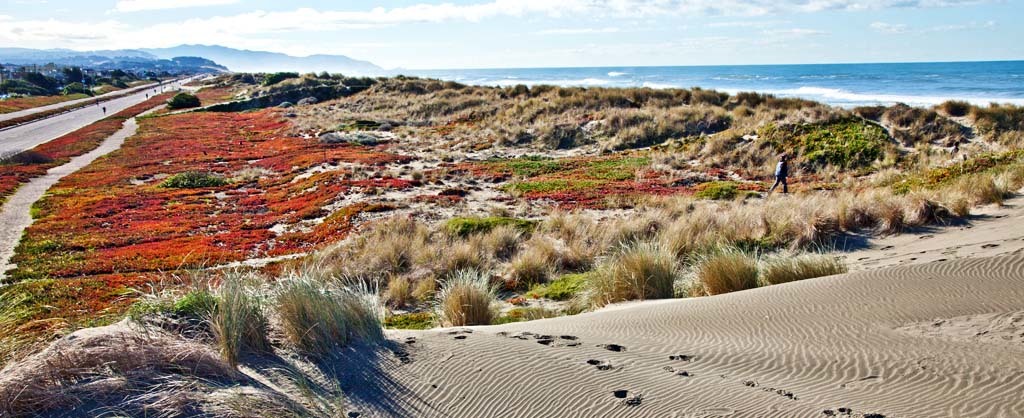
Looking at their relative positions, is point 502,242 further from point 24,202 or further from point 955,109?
point 955,109

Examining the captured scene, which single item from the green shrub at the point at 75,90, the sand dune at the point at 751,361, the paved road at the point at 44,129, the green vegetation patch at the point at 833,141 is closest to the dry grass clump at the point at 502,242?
Answer: the sand dune at the point at 751,361

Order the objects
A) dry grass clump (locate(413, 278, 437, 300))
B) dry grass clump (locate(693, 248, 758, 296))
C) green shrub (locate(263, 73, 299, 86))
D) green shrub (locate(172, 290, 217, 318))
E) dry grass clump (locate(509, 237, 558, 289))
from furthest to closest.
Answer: green shrub (locate(263, 73, 299, 86))
dry grass clump (locate(509, 237, 558, 289))
dry grass clump (locate(413, 278, 437, 300))
dry grass clump (locate(693, 248, 758, 296))
green shrub (locate(172, 290, 217, 318))

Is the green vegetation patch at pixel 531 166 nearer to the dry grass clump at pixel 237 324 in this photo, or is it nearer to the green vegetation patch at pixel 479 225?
the green vegetation patch at pixel 479 225

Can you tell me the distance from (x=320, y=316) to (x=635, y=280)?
16.1ft

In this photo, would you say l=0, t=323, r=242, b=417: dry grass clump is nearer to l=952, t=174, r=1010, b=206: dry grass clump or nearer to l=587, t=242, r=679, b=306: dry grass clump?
l=587, t=242, r=679, b=306: dry grass clump

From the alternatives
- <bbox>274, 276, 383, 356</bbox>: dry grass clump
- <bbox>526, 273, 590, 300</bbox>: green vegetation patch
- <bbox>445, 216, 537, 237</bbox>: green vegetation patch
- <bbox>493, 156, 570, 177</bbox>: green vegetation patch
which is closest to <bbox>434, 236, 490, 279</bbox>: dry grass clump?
<bbox>445, 216, 537, 237</bbox>: green vegetation patch

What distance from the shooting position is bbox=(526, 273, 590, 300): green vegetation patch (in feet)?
34.3

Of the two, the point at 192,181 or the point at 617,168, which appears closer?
the point at 617,168

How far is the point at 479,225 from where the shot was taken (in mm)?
15406

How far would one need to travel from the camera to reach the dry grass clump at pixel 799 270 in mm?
9156

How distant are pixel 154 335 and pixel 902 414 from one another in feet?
18.2

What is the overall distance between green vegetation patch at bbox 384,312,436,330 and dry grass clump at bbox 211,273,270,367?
330cm

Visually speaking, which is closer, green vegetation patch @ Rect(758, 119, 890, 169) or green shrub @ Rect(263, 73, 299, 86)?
green vegetation patch @ Rect(758, 119, 890, 169)

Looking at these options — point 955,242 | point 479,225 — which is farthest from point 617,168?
point 955,242
